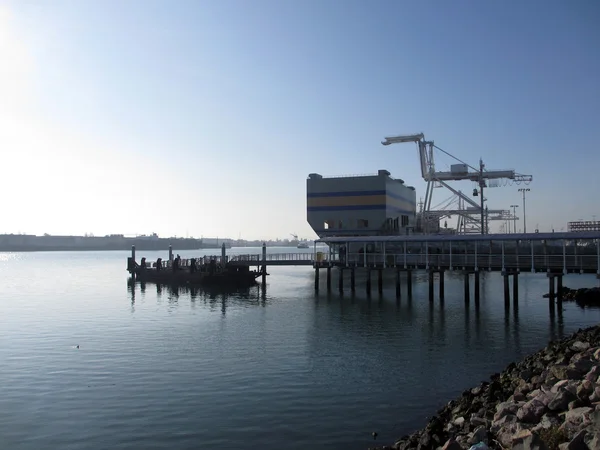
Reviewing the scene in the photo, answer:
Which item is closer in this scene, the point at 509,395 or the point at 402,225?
the point at 509,395

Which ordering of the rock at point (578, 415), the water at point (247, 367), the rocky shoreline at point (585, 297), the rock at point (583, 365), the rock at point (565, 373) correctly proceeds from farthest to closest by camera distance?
the rocky shoreline at point (585, 297), the water at point (247, 367), the rock at point (583, 365), the rock at point (565, 373), the rock at point (578, 415)

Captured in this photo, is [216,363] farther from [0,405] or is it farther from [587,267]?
[587,267]

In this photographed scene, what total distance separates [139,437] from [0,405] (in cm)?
617

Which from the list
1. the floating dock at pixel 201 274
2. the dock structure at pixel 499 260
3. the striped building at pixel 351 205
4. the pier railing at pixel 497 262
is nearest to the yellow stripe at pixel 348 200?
the striped building at pixel 351 205

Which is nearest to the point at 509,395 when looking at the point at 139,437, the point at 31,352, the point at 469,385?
the point at 469,385

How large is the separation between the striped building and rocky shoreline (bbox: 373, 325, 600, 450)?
159 ft

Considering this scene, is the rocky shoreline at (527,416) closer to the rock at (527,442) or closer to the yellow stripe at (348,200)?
the rock at (527,442)

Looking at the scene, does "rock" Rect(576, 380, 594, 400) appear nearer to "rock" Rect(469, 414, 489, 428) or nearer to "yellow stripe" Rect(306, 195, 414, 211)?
"rock" Rect(469, 414, 489, 428)

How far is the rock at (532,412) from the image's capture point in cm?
1091

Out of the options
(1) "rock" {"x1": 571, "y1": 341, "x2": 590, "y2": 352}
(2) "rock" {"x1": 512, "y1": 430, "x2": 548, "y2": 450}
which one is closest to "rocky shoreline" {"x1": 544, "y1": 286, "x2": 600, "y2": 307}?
(1) "rock" {"x1": 571, "y1": 341, "x2": 590, "y2": 352}

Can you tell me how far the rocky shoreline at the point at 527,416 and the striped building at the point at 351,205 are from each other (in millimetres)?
48486

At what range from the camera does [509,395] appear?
47.1 feet

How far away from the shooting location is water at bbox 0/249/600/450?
47.8ft

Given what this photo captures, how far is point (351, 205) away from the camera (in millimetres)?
65000
